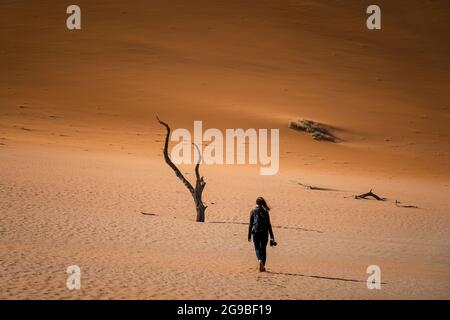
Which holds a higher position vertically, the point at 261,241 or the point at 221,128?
the point at 221,128

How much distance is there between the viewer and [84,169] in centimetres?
1980

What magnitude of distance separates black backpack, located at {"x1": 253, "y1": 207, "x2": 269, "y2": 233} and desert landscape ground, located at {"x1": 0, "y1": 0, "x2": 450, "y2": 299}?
865mm

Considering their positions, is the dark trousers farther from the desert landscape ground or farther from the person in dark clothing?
the desert landscape ground

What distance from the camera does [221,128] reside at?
28484mm

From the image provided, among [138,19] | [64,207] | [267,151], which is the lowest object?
[64,207]

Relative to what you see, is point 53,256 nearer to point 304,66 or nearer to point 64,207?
point 64,207

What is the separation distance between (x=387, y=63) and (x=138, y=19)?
21.5 meters

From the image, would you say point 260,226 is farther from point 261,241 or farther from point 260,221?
point 261,241

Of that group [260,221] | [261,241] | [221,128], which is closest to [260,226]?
[260,221]

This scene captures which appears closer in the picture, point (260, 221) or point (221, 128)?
point (260, 221)

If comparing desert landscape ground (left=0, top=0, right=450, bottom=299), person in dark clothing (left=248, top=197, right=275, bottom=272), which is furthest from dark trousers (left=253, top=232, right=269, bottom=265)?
desert landscape ground (left=0, top=0, right=450, bottom=299)

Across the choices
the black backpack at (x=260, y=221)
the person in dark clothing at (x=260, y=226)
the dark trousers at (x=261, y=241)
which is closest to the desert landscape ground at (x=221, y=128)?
the dark trousers at (x=261, y=241)

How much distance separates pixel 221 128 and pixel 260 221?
1934cm
